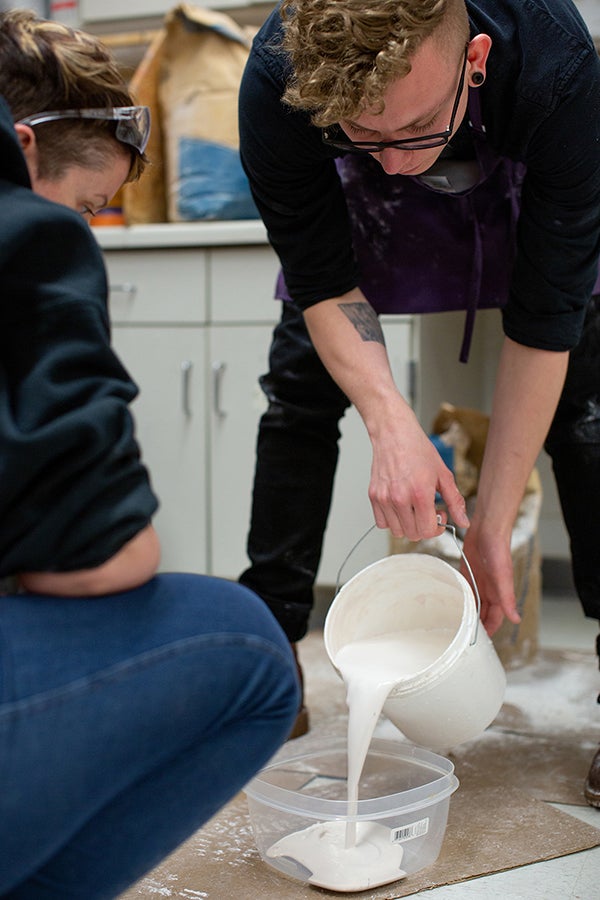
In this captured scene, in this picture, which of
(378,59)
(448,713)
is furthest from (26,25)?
(448,713)

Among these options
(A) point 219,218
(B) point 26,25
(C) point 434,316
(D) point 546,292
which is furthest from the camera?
(A) point 219,218

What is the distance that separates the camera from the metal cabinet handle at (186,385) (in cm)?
237

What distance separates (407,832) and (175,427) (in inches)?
55.9

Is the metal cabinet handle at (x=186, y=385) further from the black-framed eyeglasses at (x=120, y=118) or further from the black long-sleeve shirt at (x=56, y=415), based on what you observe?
the black long-sleeve shirt at (x=56, y=415)

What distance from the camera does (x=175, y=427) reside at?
239cm

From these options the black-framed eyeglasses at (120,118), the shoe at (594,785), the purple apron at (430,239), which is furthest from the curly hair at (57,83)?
the shoe at (594,785)

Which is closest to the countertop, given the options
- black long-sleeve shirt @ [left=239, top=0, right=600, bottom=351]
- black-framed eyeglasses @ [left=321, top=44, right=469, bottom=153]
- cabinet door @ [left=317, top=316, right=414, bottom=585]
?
cabinet door @ [left=317, top=316, right=414, bottom=585]

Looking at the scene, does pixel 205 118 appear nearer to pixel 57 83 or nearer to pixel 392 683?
pixel 57 83

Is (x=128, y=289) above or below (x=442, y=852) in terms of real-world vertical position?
above

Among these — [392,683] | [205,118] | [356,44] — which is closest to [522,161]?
[356,44]

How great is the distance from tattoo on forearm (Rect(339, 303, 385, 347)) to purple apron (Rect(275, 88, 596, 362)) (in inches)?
4.2

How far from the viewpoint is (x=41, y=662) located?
70cm

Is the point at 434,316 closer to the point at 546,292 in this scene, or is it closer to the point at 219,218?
the point at 219,218

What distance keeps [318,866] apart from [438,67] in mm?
840
